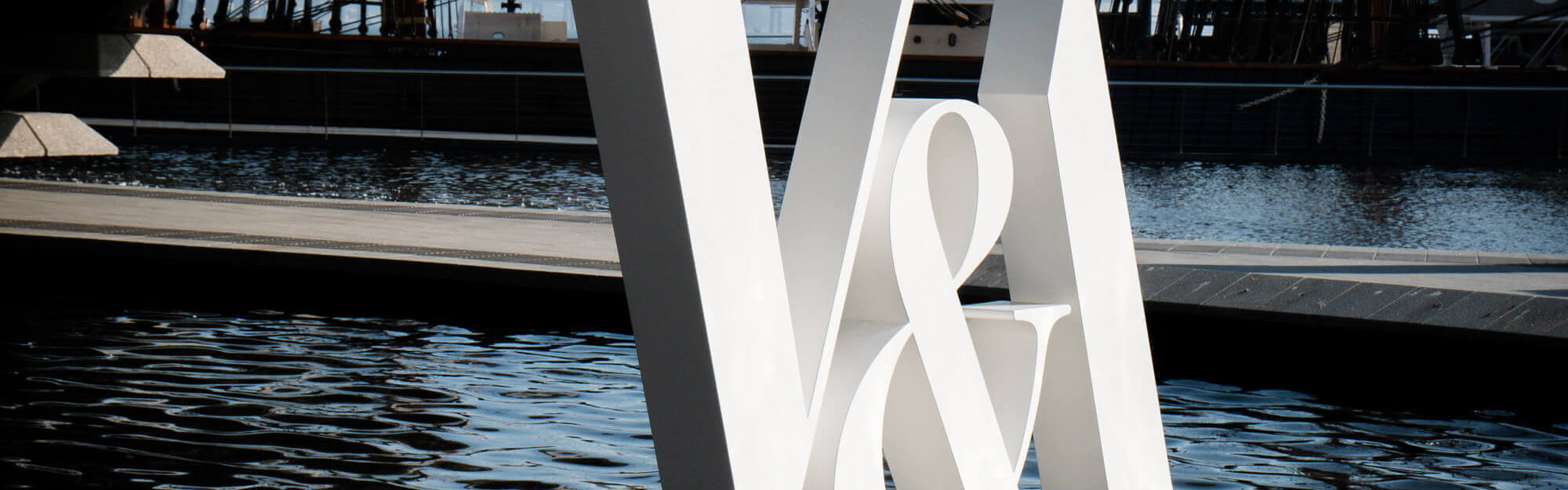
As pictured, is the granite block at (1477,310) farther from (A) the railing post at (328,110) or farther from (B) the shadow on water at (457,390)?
(A) the railing post at (328,110)

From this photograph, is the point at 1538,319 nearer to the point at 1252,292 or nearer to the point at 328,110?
the point at 1252,292

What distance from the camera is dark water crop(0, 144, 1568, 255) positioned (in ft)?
30.5

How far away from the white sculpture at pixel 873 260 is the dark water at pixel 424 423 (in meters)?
1.68

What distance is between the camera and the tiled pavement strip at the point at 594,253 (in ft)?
14.8

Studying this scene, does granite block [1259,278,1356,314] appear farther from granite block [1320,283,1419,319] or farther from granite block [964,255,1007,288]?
granite block [964,255,1007,288]

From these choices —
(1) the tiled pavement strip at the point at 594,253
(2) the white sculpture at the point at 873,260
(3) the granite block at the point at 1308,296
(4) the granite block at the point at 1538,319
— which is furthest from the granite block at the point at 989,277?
(2) the white sculpture at the point at 873,260

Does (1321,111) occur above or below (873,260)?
below

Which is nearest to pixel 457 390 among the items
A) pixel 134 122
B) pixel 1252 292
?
pixel 1252 292

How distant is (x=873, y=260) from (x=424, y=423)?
2.71 meters

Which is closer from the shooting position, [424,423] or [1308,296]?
[424,423]

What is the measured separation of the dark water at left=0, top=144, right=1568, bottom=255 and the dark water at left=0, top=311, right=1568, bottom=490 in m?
4.81

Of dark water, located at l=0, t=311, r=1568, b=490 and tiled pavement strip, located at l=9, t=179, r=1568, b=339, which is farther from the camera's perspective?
tiled pavement strip, located at l=9, t=179, r=1568, b=339

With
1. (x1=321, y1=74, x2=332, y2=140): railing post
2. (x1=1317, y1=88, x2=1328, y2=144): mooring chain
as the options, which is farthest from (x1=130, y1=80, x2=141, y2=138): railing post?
(x1=1317, y1=88, x2=1328, y2=144): mooring chain

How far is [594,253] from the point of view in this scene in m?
6.00
